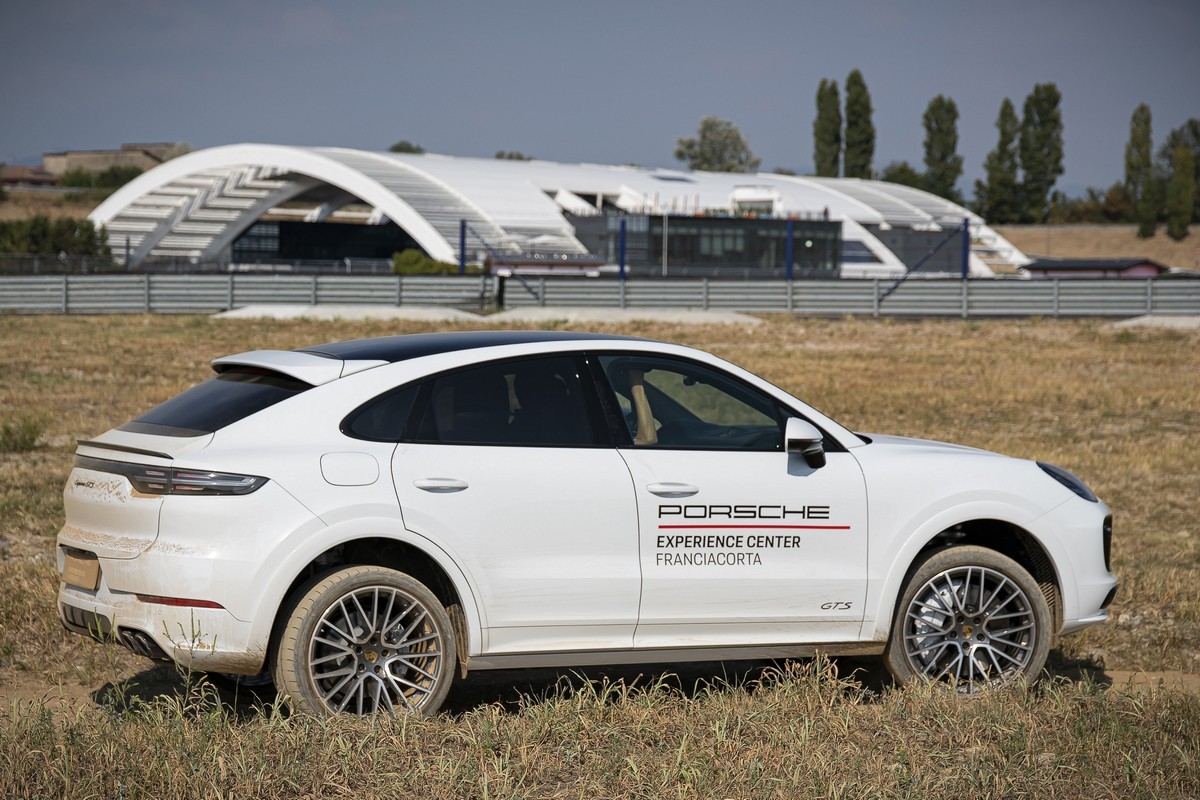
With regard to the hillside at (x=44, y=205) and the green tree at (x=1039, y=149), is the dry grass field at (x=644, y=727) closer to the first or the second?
the hillside at (x=44, y=205)

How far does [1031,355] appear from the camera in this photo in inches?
1117

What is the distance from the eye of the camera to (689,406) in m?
6.14

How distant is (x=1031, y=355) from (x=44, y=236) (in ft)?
182

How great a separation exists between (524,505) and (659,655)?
89 cm

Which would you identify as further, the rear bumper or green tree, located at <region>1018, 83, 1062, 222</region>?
green tree, located at <region>1018, 83, 1062, 222</region>

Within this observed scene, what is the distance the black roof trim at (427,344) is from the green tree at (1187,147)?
399ft

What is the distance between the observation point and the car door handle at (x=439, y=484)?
5463mm

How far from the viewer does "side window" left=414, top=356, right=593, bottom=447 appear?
5664 mm

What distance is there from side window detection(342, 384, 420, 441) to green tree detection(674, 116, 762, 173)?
159 m

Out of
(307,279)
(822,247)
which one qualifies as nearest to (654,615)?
(307,279)

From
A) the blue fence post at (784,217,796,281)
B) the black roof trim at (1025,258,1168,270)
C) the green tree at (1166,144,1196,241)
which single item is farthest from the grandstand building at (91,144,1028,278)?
the green tree at (1166,144,1196,241)

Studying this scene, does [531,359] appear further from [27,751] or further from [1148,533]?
[1148,533]

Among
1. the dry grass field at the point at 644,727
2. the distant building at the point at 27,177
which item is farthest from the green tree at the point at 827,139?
the dry grass field at the point at 644,727

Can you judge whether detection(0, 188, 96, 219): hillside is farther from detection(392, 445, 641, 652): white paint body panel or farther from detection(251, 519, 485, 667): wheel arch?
detection(392, 445, 641, 652): white paint body panel
